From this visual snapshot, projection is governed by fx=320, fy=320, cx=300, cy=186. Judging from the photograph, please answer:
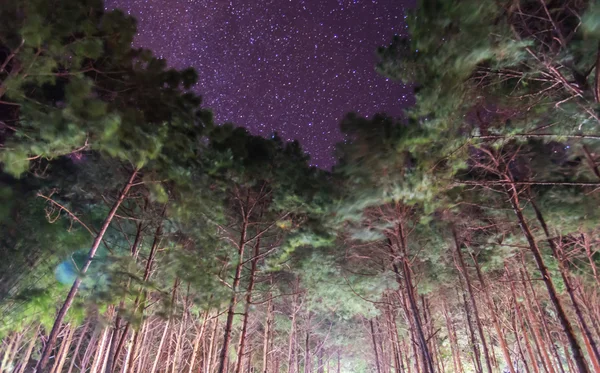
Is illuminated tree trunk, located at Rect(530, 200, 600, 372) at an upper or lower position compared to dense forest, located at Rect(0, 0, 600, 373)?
lower

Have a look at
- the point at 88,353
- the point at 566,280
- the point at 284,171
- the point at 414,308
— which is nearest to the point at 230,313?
the point at 284,171

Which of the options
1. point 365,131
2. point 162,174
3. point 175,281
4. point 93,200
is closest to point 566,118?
point 365,131

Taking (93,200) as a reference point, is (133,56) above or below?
above

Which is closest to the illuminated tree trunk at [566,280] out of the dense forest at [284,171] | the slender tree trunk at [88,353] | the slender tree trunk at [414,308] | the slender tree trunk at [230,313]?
the dense forest at [284,171]

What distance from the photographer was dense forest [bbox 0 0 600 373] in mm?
4625

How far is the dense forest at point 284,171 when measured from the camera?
4625 mm

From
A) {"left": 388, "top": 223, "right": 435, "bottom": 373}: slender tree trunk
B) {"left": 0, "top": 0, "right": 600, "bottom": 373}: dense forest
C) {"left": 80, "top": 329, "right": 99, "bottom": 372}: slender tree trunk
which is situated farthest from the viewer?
{"left": 80, "top": 329, "right": 99, "bottom": 372}: slender tree trunk

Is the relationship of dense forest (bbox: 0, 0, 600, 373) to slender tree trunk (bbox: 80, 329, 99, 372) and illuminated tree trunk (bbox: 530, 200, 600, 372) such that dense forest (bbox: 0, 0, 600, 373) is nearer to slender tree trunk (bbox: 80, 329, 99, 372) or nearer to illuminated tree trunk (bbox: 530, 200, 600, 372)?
illuminated tree trunk (bbox: 530, 200, 600, 372)

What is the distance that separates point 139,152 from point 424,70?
5.19 metres

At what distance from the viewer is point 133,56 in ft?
21.5

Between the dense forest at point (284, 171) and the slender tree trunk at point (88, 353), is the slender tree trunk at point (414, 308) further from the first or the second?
the slender tree trunk at point (88, 353)

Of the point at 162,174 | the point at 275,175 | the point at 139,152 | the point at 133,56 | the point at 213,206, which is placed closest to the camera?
the point at 139,152

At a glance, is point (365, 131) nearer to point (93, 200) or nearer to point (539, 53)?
point (539, 53)

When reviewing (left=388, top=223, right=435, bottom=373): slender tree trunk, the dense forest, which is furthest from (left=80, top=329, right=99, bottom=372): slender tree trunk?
(left=388, top=223, right=435, bottom=373): slender tree trunk
